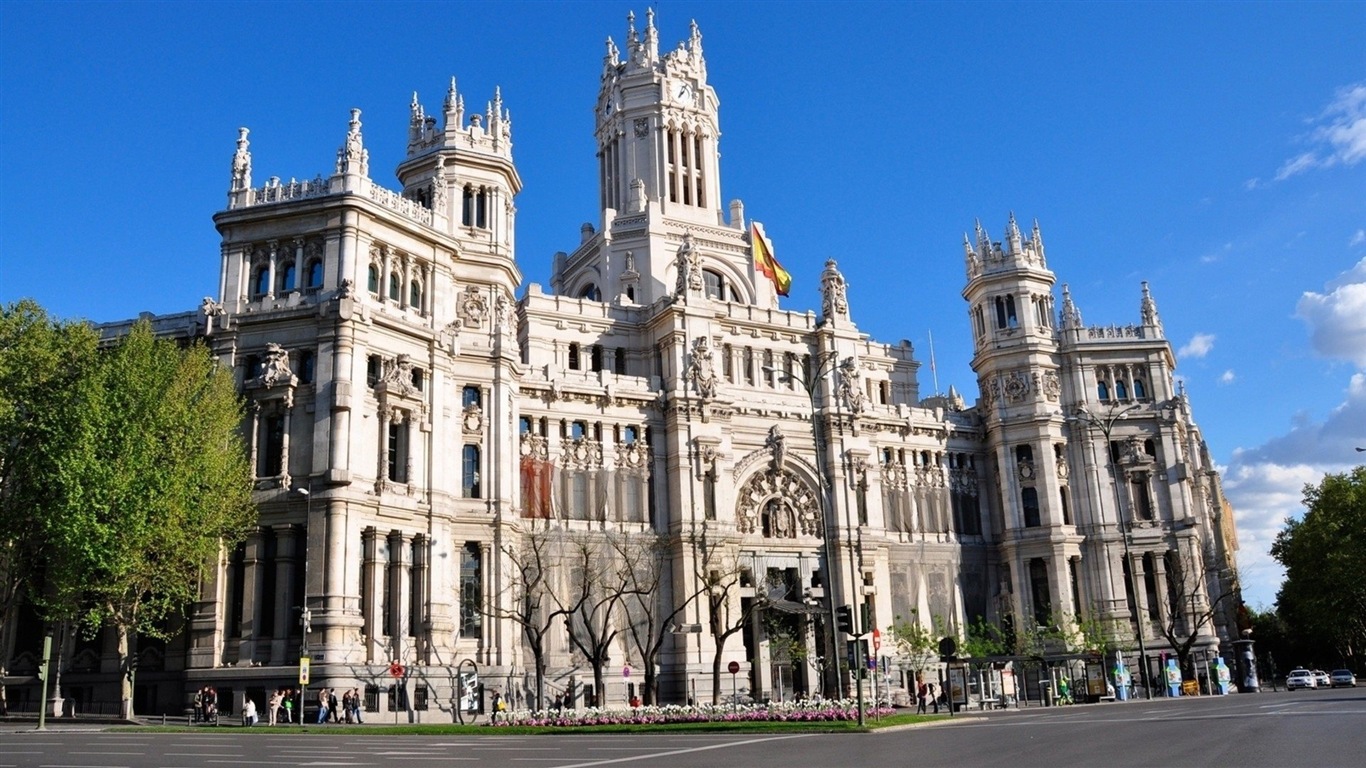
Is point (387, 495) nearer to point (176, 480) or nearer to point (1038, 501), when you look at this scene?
point (176, 480)

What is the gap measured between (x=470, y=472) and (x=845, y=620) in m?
30.5

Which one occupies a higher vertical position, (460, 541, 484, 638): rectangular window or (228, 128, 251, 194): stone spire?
(228, 128, 251, 194): stone spire

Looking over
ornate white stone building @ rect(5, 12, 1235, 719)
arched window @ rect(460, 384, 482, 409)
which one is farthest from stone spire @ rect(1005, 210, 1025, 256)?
arched window @ rect(460, 384, 482, 409)

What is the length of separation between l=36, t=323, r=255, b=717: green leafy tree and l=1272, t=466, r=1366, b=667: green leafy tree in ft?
269

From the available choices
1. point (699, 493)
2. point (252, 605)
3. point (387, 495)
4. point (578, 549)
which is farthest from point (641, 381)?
point (252, 605)

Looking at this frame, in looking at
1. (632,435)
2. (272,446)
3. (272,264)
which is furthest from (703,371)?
(272,446)

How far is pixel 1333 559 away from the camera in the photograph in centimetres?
8738

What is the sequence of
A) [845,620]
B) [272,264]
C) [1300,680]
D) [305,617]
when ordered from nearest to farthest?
[845,620], [305,617], [272,264], [1300,680]

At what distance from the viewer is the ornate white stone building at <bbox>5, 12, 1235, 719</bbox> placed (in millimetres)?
56281

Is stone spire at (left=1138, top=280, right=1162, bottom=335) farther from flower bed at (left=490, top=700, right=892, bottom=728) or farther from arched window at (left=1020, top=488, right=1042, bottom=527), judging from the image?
flower bed at (left=490, top=700, right=892, bottom=728)

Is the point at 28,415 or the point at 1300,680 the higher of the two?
the point at 28,415

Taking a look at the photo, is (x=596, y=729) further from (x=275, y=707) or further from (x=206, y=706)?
(x=206, y=706)

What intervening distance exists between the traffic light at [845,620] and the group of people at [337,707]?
23598 millimetres

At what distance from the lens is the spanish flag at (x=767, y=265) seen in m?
88.6
